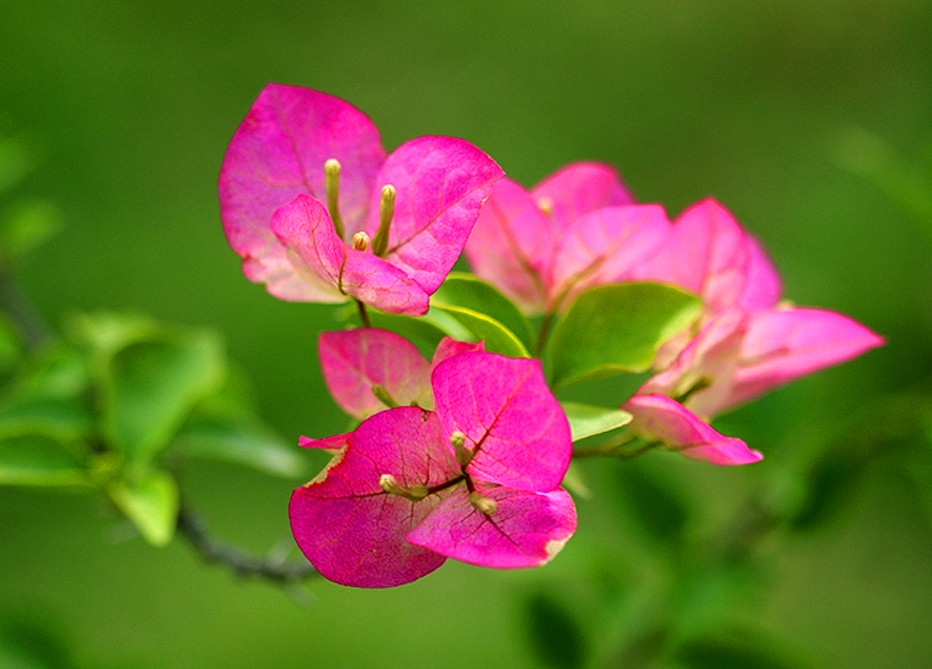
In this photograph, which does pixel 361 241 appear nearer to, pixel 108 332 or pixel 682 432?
pixel 682 432

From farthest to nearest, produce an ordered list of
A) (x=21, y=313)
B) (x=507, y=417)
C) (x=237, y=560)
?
1. (x=21, y=313)
2. (x=237, y=560)
3. (x=507, y=417)

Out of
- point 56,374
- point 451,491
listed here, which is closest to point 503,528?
point 451,491

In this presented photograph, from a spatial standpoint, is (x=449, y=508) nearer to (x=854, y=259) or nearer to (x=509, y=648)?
(x=509, y=648)

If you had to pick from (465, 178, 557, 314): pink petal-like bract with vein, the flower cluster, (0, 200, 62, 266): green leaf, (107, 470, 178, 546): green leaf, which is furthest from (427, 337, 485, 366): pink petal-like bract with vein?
(0, 200, 62, 266): green leaf

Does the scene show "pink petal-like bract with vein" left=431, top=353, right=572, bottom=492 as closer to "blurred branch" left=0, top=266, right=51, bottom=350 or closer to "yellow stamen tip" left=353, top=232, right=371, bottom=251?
"yellow stamen tip" left=353, top=232, right=371, bottom=251

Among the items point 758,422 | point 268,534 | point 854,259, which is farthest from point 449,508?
point 854,259

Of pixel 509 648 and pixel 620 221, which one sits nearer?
pixel 620 221
